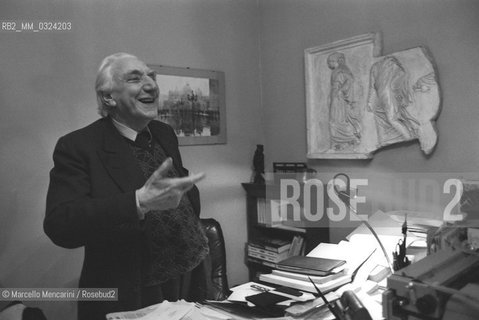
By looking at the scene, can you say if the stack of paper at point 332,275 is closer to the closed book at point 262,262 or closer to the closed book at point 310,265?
the closed book at point 310,265

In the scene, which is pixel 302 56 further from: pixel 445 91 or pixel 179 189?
pixel 179 189

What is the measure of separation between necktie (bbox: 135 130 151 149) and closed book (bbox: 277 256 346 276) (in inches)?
28.2

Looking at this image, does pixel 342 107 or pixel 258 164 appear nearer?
pixel 342 107

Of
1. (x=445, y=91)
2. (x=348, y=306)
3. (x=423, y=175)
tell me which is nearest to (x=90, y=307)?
(x=348, y=306)

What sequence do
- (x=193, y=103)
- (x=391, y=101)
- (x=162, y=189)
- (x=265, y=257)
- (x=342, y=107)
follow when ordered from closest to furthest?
(x=162, y=189), (x=391, y=101), (x=342, y=107), (x=193, y=103), (x=265, y=257)

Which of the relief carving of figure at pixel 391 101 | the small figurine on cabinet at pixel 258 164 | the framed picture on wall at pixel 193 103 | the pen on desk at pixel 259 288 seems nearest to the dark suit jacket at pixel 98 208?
the pen on desk at pixel 259 288

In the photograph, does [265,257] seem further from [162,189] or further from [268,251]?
[162,189]

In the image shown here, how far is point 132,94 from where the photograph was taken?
62.5 inches

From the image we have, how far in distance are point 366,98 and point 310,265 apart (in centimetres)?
145

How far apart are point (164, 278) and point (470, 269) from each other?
1022 mm

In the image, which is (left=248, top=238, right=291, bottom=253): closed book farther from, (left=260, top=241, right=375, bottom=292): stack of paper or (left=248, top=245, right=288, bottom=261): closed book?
(left=260, top=241, right=375, bottom=292): stack of paper

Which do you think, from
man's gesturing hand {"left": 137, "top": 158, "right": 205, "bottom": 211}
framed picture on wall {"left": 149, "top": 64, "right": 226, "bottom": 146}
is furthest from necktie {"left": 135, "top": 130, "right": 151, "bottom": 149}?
framed picture on wall {"left": 149, "top": 64, "right": 226, "bottom": 146}

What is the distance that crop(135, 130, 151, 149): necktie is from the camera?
1.60 metres

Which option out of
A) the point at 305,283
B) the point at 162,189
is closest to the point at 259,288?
the point at 305,283
